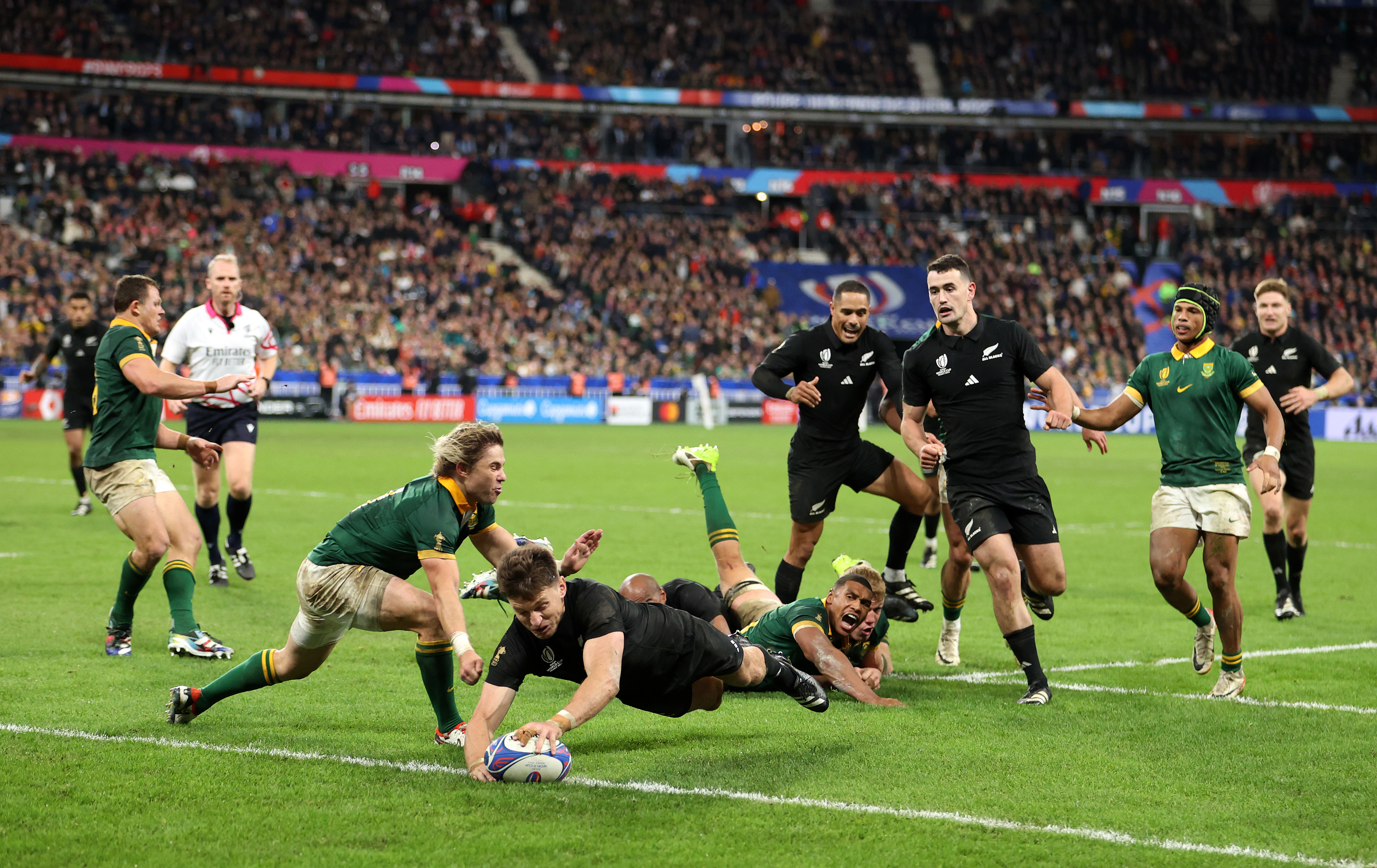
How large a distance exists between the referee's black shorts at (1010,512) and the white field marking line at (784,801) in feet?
8.99

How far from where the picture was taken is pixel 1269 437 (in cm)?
817

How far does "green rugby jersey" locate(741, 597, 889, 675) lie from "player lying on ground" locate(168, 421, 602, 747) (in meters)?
1.64

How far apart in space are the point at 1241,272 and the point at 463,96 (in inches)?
1268

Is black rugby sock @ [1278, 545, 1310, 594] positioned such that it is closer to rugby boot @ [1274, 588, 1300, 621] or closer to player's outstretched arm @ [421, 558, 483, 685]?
rugby boot @ [1274, 588, 1300, 621]

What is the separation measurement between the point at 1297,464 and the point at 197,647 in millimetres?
8751

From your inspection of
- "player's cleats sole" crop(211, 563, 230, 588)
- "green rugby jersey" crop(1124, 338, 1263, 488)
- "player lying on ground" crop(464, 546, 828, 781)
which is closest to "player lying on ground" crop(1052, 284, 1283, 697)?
"green rugby jersey" crop(1124, 338, 1263, 488)

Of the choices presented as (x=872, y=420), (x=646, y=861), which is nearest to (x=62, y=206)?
(x=872, y=420)

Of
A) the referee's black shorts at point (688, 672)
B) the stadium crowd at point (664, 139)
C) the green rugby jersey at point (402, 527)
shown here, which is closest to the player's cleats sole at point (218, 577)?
the green rugby jersey at point (402, 527)

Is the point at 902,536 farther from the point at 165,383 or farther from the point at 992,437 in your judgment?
the point at 165,383

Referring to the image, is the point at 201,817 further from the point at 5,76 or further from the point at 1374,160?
the point at 1374,160

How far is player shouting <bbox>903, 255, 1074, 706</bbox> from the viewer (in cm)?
772

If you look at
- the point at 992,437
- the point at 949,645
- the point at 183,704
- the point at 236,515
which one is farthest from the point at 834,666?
the point at 236,515

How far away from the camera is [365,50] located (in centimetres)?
5559

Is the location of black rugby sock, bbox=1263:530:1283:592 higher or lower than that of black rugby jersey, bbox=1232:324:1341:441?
lower
